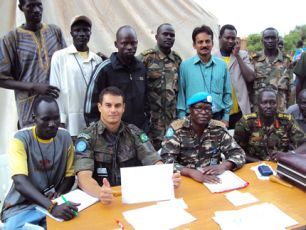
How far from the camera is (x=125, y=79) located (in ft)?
10.0

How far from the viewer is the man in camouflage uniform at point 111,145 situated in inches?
99.6

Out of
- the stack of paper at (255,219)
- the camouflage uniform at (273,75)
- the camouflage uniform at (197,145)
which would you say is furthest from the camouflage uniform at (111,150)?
the camouflage uniform at (273,75)

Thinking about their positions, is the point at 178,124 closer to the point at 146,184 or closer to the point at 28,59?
the point at 146,184

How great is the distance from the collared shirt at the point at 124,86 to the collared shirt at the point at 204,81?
46cm

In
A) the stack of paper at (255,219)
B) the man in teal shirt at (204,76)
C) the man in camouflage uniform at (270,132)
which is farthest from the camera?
the man in teal shirt at (204,76)

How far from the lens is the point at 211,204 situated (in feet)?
6.76

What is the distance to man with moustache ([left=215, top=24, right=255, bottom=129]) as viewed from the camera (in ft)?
12.4

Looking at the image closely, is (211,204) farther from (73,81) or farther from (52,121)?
(73,81)

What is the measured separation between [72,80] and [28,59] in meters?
0.41

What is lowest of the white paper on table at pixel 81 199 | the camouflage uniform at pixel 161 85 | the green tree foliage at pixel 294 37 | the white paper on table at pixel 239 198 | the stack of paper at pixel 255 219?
the stack of paper at pixel 255 219

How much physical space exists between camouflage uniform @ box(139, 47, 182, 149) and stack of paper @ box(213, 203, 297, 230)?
5.34ft

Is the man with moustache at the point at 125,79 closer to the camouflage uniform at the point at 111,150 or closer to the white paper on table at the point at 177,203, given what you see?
the camouflage uniform at the point at 111,150

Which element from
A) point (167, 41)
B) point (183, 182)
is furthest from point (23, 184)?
point (167, 41)

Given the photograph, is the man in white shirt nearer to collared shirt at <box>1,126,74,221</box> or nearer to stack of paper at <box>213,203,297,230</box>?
collared shirt at <box>1,126,74,221</box>
